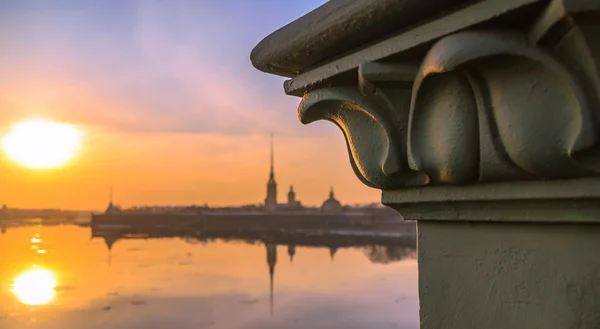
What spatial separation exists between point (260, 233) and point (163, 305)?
28.9 m

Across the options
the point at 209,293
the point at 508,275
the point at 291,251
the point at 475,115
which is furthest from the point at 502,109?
the point at 291,251

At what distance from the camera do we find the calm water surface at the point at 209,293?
9.92 meters

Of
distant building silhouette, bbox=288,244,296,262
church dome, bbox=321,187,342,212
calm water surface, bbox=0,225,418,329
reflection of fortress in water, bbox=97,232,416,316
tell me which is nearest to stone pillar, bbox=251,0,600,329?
calm water surface, bbox=0,225,418,329

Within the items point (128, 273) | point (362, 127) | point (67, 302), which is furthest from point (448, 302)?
point (128, 273)

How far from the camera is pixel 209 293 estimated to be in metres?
13.2

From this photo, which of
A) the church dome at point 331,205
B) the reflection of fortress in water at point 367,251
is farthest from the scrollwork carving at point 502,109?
the church dome at point 331,205

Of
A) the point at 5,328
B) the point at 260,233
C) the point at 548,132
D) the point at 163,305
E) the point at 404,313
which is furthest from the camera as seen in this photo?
the point at 260,233

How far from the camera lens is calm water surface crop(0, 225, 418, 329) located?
9.92 meters

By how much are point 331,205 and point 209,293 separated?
37.3m

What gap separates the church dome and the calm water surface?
2743 centimetres

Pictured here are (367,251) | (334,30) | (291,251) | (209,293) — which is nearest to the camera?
(334,30)

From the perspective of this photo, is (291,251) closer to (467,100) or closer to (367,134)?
(367,134)

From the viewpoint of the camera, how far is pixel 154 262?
20688 millimetres

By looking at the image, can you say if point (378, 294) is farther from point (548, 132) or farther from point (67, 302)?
point (548, 132)
